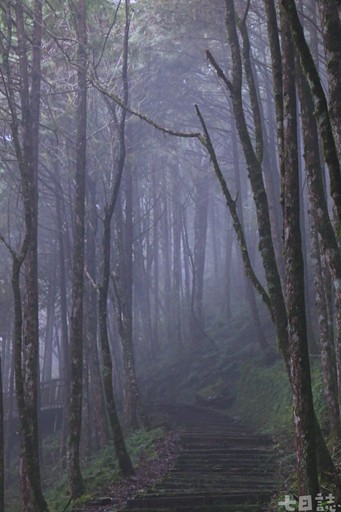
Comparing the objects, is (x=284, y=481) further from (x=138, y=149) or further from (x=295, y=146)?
(x=138, y=149)

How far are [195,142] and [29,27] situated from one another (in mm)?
20792

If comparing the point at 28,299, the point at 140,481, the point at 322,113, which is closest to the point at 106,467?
the point at 140,481

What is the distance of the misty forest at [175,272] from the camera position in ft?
23.4

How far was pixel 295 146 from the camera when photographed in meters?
6.65

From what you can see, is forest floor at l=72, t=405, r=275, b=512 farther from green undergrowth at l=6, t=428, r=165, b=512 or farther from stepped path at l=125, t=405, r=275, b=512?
green undergrowth at l=6, t=428, r=165, b=512

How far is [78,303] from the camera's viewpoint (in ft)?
46.2

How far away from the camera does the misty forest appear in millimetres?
7137

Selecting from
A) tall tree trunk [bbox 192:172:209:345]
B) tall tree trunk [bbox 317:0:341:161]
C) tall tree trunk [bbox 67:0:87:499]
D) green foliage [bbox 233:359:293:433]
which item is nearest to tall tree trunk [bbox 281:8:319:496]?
tall tree trunk [bbox 317:0:341:161]

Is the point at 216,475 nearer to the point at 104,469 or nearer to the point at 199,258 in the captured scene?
the point at 104,469

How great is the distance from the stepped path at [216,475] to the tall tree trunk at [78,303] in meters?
1.90

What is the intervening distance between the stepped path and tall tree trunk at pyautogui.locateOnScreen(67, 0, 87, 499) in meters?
1.90

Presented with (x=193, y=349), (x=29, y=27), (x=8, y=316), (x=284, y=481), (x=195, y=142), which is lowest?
(x=284, y=481)

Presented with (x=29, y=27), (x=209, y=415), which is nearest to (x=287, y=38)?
(x=29, y=27)

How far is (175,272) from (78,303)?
20.4 meters
